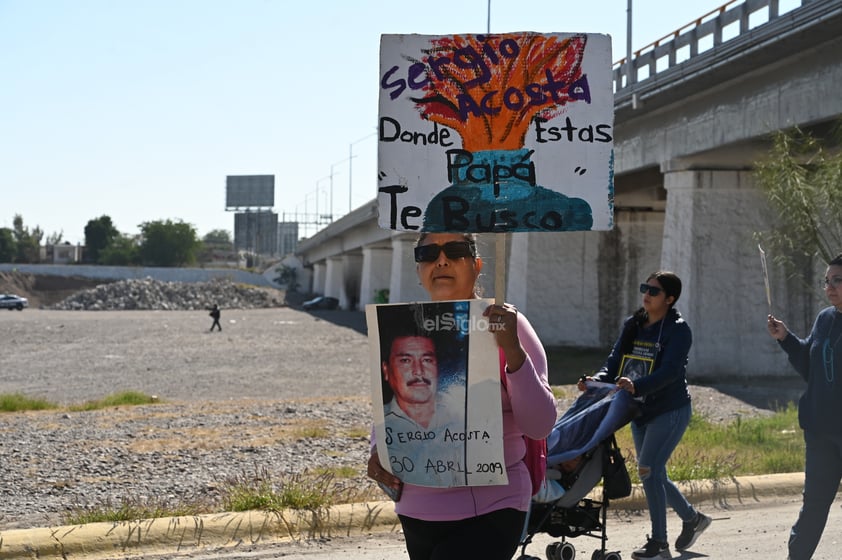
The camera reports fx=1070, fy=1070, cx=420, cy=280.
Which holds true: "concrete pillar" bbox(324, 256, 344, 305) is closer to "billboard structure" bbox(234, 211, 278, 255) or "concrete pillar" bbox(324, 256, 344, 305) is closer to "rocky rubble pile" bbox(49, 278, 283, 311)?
"rocky rubble pile" bbox(49, 278, 283, 311)

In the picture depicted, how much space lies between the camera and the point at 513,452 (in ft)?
12.8

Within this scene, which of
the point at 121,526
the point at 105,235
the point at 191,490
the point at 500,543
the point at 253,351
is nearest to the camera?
the point at 500,543

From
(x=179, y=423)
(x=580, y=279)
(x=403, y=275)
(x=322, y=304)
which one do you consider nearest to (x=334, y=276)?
(x=322, y=304)

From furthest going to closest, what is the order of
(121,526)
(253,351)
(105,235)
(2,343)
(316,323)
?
1. (105,235)
2. (316,323)
3. (2,343)
4. (253,351)
5. (121,526)

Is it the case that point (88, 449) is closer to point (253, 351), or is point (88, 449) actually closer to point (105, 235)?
point (253, 351)

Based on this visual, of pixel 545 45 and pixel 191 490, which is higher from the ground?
pixel 545 45

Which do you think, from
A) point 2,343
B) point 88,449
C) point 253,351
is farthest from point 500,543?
point 2,343

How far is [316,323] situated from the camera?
2301 inches

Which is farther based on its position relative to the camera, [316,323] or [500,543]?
[316,323]

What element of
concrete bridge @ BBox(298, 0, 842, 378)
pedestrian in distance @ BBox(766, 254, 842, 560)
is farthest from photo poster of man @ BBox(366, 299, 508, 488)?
concrete bridge @ BBox(298, 0, 842, 378)

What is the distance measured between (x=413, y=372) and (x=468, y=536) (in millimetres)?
620

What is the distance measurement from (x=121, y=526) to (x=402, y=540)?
195 centimetres

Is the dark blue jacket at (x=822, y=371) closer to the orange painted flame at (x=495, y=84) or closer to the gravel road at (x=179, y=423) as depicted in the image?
Answer: the orange painted flame at (x=495, y=84)

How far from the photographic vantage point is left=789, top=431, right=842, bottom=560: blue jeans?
20.1ft
